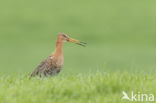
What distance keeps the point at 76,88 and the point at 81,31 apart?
15.9 metres

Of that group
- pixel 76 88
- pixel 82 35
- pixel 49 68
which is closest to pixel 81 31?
pixel 82 35

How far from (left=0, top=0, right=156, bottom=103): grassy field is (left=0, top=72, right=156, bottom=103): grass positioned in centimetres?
7

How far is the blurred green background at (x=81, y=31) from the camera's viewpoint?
2020 cm

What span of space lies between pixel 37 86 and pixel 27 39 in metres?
14.6

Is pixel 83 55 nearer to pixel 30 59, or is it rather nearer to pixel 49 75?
pixel 30 59

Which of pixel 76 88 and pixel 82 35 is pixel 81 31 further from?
pixel 76 88

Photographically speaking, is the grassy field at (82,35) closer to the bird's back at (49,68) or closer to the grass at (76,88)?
the grass at (76,88)

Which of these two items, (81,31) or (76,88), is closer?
(76,88)

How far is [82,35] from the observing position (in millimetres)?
24328

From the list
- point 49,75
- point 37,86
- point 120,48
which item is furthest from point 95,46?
point 37,86

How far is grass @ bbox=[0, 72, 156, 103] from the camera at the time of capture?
8.60 meters

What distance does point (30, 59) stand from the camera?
2014 cm

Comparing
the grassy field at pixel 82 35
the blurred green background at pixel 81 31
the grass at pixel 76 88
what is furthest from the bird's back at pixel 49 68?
the blurred green background at pixel 81 31

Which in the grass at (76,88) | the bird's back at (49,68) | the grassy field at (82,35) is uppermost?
the grassy field at (82,35)
